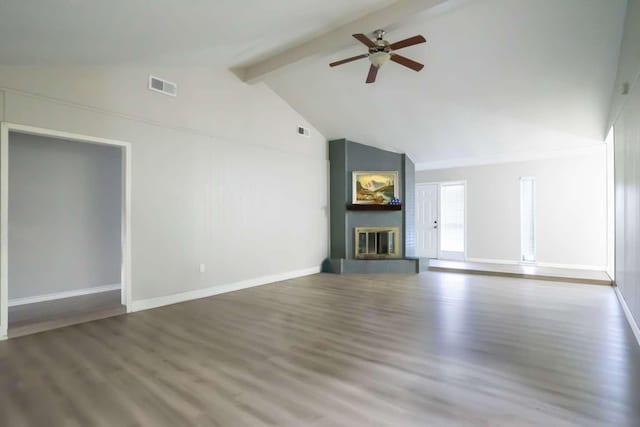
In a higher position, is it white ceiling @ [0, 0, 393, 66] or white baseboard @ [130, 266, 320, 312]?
white ceiling @ [0, 0, 393, 66]

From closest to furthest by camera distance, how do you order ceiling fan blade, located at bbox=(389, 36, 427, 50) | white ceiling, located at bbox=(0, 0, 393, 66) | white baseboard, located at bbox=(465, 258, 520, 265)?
white ceiling, located at bbox=(0, 0, 393, 66) → ceiling fan blade, located at bbox=(389, 36, 427, 50) → white baseboard, located at bbox=(465, 258, 520, 265)

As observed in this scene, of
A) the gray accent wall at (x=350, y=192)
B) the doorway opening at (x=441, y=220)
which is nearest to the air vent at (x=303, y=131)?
the gray accent wall at (x=350, y=192)

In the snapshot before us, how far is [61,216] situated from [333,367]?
4.64 meters

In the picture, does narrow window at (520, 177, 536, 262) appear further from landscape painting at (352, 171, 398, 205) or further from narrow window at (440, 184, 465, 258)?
landscape painting at (352, 171, 398, 205)

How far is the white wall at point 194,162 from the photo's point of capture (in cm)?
404

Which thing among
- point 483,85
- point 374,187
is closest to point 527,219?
point 374,187

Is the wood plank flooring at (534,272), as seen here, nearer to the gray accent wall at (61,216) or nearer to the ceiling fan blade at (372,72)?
the ceiling fan blade at (372,72)

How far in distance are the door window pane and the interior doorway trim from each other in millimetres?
7554

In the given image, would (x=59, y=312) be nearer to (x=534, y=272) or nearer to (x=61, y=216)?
(x=61, y=216)

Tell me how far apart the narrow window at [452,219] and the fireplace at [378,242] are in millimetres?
2148

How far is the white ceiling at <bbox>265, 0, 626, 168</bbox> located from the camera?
3.87 meters

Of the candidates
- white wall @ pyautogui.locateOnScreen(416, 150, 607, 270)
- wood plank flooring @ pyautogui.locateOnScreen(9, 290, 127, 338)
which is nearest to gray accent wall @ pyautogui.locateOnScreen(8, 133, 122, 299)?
wood plank flooring @ pyautogui.locateOnScreen(9, 290, 127, 338)

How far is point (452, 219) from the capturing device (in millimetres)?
9266

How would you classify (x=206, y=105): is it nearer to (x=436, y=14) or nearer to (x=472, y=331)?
(x=436, y=14)
